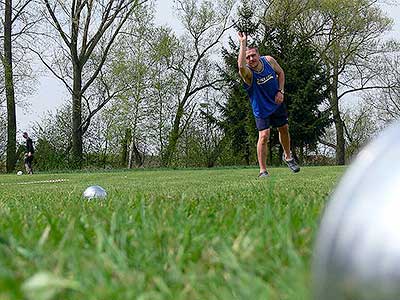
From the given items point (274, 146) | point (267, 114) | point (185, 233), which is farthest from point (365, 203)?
point (274, 146)

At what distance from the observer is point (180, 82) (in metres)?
37.3

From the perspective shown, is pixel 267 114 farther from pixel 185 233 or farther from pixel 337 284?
pixel 337 284

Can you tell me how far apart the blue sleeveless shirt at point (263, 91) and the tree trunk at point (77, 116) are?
23.8 meters

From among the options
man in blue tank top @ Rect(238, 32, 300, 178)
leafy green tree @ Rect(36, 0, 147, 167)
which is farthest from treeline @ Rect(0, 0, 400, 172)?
man in blue tank top @ Rect(238, 32, 300, 178)

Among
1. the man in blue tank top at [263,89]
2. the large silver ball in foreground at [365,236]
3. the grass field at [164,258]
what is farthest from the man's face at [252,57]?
the large silver ball in foreground at [365,236]

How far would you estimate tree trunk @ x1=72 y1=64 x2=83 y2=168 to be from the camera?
33.2 meters

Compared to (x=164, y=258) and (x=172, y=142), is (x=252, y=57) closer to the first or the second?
(x=164, y=258)

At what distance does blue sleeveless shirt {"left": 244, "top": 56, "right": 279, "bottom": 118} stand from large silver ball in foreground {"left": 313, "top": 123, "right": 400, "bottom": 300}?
30.1 ft

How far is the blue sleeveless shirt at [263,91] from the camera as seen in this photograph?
10281mm

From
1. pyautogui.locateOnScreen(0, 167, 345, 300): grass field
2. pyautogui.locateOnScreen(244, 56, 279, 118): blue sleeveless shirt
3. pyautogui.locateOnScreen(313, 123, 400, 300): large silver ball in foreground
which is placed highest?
pyautogui.locateOnScreen(244, 56, 279, 118): blue sleeveless shirt

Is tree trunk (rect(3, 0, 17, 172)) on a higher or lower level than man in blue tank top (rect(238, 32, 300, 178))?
higher

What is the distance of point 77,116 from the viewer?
110 feet

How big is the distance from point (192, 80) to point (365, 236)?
37.0 m

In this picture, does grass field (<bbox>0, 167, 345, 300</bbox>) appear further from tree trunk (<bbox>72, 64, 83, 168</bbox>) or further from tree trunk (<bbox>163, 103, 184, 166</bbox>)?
tree trunk (<bbox>163, 103, 184, 166</bbox>)
